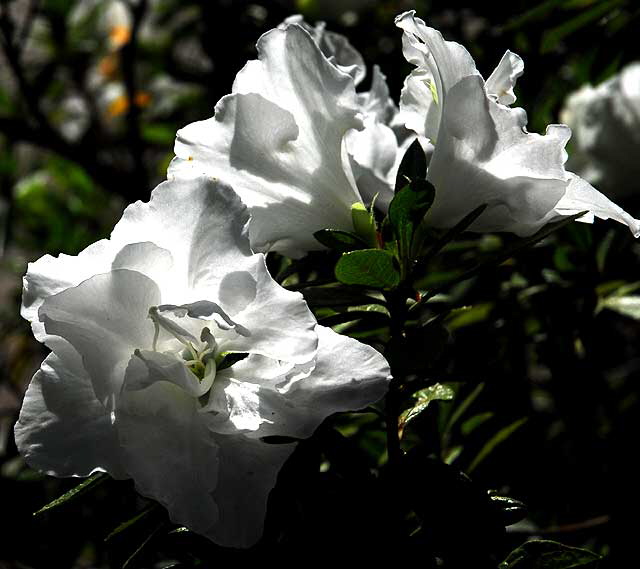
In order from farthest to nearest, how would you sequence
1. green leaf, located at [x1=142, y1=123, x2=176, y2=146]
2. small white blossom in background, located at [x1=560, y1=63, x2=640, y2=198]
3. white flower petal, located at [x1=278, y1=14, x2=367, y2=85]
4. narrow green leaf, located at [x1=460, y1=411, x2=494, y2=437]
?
green leaf, located at [x1=142, y1=123, x2=176, y2=146]
small white blossom in background, located at [x1=560, y1=63, x2=640, y2=198]
narrow green leaf, located at [x1=460, y1=411, x2=494, y2=437]
white flower petal, located at [x1=278, y1=14, x2=367, y2=85]

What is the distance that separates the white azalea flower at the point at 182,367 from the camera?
61 cm

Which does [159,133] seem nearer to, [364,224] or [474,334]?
[474,334]

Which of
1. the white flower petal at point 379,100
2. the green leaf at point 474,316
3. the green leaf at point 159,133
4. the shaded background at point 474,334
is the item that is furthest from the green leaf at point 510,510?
the green leaf at point 159,133

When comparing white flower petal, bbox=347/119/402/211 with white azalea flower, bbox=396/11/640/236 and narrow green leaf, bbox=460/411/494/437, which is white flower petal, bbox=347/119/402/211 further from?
narrow green leaf, bbox=460/411/494/437

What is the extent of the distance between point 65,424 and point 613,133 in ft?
3.63

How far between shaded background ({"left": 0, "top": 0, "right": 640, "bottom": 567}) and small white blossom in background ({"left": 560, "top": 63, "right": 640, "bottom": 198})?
2.1 inches

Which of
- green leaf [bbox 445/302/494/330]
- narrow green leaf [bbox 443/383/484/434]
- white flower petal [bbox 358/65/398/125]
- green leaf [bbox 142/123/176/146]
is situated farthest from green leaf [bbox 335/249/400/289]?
green leaf [bbox 142/123/176/146]

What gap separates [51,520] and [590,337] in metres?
0.80

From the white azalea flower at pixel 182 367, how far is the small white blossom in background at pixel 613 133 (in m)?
0.97

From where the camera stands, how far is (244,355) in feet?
2.23

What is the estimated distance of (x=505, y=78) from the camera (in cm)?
74

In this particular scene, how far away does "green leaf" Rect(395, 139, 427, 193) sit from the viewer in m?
0.76

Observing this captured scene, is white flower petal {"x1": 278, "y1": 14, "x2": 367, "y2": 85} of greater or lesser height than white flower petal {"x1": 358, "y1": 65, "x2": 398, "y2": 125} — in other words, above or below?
above

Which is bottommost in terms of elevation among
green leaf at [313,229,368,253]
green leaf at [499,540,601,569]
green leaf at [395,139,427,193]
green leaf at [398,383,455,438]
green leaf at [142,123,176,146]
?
green leaf at [142,123,176,146]
